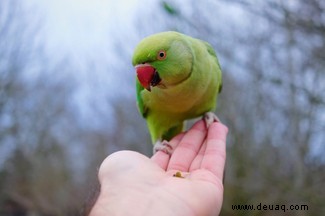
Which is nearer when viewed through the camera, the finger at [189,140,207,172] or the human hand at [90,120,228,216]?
the human hand at [90,120,228,216]

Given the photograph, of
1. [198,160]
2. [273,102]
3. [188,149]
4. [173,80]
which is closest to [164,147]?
[188,149]

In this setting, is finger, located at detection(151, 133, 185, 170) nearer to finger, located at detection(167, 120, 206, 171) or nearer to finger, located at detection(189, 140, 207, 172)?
finger, located at detection(167, 120, 206, 171)

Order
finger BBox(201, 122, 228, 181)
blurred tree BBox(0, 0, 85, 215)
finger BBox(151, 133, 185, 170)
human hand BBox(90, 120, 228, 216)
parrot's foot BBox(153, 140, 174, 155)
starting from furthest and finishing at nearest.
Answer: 1. blurred tree BBox(0, 0, 85, 215)
2. parrot's foot BBox(153, 140, 174, 155)
3. finger BBox(151, 133, 185, 170)
4. finger BBox(201, 122, 228, 181)
5. human hand BBox(90, 120, 228, 216)

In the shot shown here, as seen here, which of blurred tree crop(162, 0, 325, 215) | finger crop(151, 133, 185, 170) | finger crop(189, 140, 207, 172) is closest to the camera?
finger crop(189, 140, 207, 172)

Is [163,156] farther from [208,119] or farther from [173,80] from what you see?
[173,80]

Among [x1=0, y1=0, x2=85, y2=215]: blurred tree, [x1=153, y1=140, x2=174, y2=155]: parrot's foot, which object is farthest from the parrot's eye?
[x1=0, y1=0, x2=85, y2=215]: blurred tree

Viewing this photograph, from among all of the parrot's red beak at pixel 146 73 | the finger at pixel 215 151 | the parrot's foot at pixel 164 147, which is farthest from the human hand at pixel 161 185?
the parrot's red beak at pixel 146 73

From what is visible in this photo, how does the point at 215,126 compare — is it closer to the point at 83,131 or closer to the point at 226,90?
the point at 226,90
